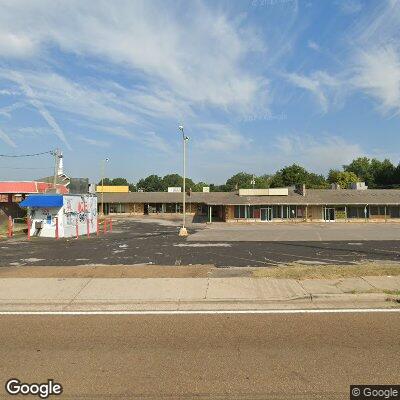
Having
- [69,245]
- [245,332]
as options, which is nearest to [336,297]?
[245,332]

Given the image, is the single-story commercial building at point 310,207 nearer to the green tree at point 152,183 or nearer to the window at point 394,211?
the window at point 394,211

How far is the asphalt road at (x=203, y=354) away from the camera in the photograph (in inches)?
217

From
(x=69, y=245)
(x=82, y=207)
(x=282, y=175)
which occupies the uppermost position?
(x=282, y=175)

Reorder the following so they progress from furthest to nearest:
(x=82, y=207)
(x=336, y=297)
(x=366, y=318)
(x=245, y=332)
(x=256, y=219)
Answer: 1. (x=256, y=219)
2. (x=82, y=207)
3. (x=336, y=297)
4. (x=366, y=318)
5. (x=245, y=332)

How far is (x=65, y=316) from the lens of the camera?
8945 mm

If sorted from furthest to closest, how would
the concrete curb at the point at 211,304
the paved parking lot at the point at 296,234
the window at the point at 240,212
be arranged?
the window at the point at 240,212, the paved parking lot at the point at 296,234, the concrete curb at the point at 211,304

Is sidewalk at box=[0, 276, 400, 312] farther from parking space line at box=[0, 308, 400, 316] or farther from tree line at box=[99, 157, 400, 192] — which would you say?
tree line at box=[99, 157, 400, 192]

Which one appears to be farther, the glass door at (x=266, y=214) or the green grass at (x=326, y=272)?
the glass door at (x=266, y=214)

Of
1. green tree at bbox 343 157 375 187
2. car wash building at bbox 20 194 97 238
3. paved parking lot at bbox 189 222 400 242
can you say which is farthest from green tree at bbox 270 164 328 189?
car wash building at bbox 20 194 97 238

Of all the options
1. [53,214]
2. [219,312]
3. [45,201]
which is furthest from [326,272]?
[53,214]

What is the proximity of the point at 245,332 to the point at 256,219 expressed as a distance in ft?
146

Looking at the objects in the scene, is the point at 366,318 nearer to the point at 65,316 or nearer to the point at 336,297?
the point at 336,297

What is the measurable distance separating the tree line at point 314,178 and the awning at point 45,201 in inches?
2629

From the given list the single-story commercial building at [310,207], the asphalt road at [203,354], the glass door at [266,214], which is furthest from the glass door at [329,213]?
the asphalt road at [203,354]
